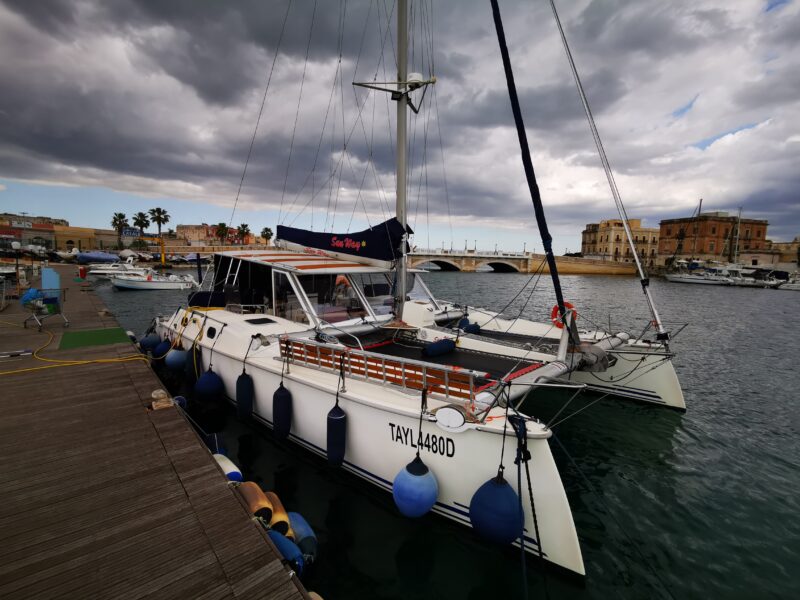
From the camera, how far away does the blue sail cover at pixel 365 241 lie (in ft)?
27.0

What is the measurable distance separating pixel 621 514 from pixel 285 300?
7.48 metres

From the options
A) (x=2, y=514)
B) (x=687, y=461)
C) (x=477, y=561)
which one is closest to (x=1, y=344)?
(x=2, y=514)

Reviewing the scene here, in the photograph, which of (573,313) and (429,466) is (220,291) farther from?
(573,313)

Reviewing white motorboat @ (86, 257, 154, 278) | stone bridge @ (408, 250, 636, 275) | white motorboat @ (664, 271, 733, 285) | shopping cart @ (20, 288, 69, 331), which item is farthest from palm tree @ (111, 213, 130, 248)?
white motorboat @ (664, 271, 733, 285)

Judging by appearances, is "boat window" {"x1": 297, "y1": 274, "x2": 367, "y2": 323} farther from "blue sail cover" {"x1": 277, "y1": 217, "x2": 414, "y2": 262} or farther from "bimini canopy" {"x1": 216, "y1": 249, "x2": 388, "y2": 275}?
"blue sail cover" {"x1": 277, "y1": 217, "x2": 414, "y2": 262}

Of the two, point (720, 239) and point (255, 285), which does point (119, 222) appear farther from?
point (720, 239)

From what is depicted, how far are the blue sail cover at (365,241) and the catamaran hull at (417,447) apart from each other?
349cm

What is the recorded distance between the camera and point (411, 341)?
7.84 m

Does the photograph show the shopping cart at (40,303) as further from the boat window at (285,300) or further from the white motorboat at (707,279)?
the white motorboat at (707,279)

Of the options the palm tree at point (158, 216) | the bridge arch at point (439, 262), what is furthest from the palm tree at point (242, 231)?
the bridge arch at point (439, 262)

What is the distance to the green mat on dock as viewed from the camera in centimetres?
927

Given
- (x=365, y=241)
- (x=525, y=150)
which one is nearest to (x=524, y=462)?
(x=525, y=150)

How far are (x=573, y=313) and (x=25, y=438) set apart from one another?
8180 mm

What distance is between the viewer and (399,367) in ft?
18.8
